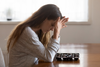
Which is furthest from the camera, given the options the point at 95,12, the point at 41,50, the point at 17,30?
the point at 95,12

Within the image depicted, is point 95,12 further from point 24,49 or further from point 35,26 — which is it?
point 24,49

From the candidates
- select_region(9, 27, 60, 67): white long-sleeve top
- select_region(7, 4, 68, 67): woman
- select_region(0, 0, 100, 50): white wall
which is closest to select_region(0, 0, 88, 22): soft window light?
select_region(0, 0, 100, 50): white wall

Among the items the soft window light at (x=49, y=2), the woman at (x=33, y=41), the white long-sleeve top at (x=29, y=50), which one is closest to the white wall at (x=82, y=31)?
the soft window light at (x=49, y=2)

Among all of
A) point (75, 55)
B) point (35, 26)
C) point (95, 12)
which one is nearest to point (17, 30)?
point (35, 26)

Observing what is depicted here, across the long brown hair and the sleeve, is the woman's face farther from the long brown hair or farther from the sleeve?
the sleeve

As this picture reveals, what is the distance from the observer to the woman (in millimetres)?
1166

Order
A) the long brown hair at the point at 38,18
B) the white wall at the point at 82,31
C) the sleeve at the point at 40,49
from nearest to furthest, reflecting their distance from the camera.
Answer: the sleeve at the point at 40,49
the long brown hair at the point at 38,18
the white wall at the point at 82,31

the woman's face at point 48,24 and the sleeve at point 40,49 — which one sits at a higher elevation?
the woman's face at point 48,24

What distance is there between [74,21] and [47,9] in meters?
1.39

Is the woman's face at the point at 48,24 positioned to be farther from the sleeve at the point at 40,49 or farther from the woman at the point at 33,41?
the sleeve at the point at 40,49

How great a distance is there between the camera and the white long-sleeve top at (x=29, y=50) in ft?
3.78

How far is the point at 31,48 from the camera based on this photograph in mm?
1169

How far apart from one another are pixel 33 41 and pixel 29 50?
76 millimetres

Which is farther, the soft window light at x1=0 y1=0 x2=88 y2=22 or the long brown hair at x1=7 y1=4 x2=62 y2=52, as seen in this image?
the soft window light at x1=0 y1=0 x2=88 y2=22
